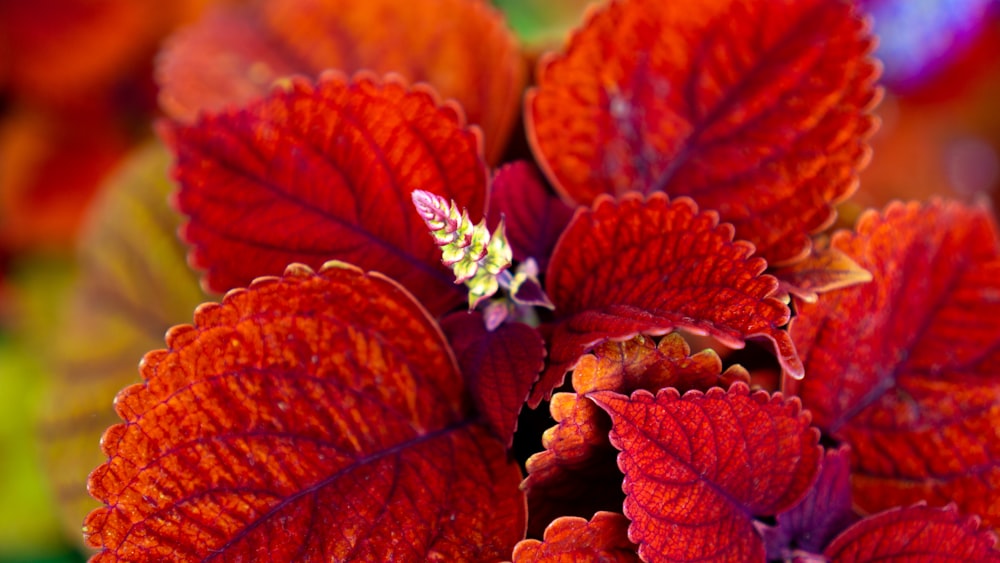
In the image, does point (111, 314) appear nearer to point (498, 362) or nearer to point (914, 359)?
point (498, 362)

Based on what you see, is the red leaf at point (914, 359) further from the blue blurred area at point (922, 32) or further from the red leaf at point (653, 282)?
the blue blurred area at point (922, 32)

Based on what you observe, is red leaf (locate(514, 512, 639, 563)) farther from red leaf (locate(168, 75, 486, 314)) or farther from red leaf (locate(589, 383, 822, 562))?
red leaf (locate(168, 75, 486, 314))

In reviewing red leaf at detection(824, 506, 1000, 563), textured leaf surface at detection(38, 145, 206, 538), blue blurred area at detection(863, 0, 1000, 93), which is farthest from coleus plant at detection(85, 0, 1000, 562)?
blue blurred area at detection(863, 0, 1000, 93)

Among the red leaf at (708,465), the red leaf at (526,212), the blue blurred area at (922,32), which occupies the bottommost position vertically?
the blue blurred area at (922,32)

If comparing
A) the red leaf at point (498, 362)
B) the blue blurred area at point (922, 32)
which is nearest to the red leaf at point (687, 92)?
the red leaf at point (498, 362)

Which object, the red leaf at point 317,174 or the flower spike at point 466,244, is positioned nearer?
the flower spike at point 466,244

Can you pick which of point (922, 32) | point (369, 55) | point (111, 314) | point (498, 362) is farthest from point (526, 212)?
point (922, 32)
